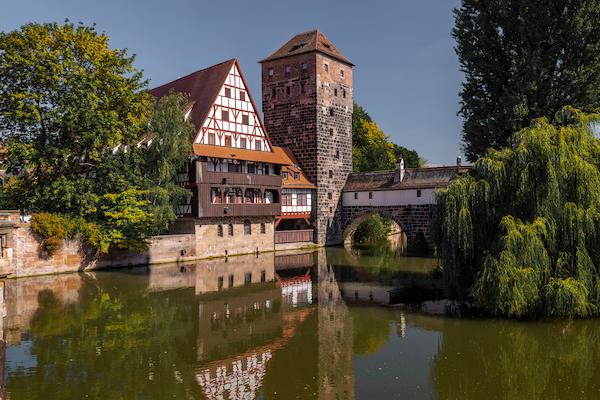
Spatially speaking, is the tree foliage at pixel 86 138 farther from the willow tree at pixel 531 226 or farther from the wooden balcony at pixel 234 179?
the willow tree at pixel 531 226

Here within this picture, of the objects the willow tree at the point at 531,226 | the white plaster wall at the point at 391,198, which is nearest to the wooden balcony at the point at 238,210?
the white plaster wall at the point at 391,198

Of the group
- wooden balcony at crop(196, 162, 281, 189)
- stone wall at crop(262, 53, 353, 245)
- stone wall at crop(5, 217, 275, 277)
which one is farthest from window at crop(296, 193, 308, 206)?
stone wall at crop(5, 217, 275, 277)

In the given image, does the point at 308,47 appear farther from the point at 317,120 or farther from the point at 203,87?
the point at 203,87

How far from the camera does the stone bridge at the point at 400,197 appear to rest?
131 feet

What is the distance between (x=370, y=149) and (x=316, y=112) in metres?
19.1

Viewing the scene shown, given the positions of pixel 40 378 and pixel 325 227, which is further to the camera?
pixel 325 227

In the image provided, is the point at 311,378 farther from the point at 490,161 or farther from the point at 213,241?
the point at 213,241

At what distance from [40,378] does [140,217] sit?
17.8m

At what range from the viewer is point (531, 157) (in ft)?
55.1

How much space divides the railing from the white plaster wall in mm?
4862

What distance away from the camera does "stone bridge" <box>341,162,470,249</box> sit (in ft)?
131

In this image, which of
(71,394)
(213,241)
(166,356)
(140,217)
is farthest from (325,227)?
(71,394)

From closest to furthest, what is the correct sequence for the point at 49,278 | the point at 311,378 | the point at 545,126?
the point at 311,378 → the point at 545,126 → the point at 49,278

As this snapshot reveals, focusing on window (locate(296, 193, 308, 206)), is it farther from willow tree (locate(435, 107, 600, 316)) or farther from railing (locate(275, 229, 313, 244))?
willow tree (locate(435, 107, 600, 316))
